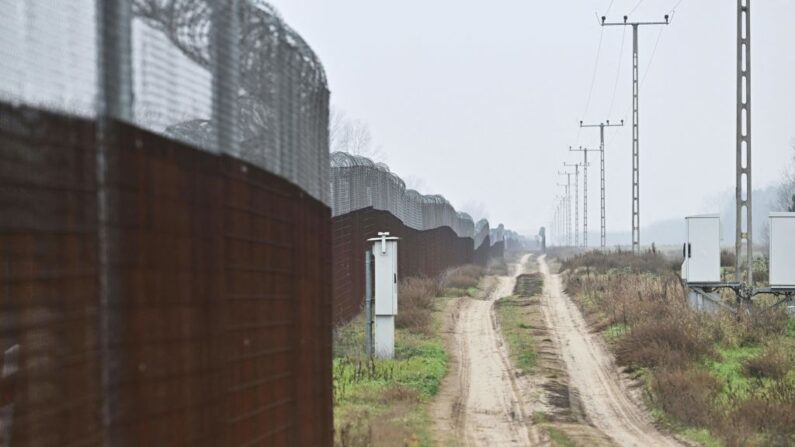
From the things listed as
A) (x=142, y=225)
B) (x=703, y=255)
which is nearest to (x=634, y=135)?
(x=703, y=255)

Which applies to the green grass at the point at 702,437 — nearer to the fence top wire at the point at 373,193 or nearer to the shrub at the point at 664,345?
the shrub at the point at 664,345

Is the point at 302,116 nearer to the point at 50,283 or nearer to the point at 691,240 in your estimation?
the point at 50,283

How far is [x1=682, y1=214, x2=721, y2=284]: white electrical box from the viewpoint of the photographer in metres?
24.1

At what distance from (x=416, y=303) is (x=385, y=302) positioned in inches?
304

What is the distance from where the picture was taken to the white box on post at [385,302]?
1856 centimetres

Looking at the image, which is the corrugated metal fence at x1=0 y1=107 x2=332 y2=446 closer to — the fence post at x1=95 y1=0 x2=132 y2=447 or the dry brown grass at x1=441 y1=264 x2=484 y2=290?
the fence post at x1=95 y1=0 x2=132 y2=447

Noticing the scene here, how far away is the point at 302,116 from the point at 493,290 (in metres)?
32.1

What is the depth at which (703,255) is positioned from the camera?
79.2ft

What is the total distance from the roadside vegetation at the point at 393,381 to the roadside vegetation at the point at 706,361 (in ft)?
11.2

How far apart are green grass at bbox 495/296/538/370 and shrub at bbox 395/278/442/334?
184cm

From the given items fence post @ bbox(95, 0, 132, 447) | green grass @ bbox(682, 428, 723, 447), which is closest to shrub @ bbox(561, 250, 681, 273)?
green grass @ bbox(682, 428, 723, 447)

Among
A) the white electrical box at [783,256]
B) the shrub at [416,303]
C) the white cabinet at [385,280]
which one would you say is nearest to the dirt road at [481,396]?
the shrub at [416,303]

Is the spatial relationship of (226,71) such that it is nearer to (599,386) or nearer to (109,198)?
(109,198)

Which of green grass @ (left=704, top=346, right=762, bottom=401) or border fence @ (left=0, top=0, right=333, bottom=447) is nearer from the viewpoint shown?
border fence @ (left=0, top=0, right=333, bottom=447)
